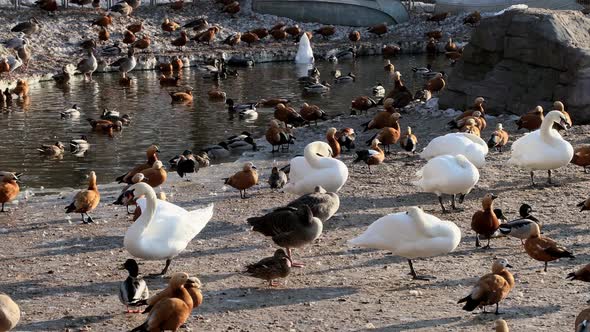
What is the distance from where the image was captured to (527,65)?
2023 cm

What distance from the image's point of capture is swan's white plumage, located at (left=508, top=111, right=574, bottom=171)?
14328mm

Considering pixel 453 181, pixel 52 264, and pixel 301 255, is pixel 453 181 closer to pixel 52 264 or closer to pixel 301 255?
pixel 301 255

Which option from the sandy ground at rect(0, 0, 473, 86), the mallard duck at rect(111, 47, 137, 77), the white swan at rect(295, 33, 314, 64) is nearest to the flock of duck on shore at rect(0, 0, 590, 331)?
the mallard duck at rect(111, 47, 137, 77)

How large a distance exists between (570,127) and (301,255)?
8.52 meters

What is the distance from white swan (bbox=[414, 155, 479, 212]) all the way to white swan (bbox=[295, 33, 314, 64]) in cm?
2225

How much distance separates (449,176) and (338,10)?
1115 inches

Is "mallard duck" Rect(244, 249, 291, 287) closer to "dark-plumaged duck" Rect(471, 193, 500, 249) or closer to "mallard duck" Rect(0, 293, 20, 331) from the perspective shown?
"mallard duck" Rect(0, 293, 20, 331)

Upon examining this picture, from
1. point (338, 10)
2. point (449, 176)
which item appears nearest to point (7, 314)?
point (449, 176)

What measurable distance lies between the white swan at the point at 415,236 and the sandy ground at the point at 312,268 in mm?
340

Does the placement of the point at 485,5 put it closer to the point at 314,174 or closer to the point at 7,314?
the point at 314,174

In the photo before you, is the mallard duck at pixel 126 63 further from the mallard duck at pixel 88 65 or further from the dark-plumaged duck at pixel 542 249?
the dark-plumaged duck at pixel 542 249

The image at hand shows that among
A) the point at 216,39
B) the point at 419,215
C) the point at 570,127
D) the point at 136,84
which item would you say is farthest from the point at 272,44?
the point at 419,215

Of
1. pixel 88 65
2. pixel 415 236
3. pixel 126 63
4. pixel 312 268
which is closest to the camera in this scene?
pixel 415 236

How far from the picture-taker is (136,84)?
30.9 meters
